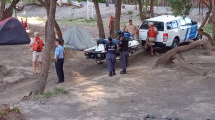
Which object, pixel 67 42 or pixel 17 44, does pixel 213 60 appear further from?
pixel 17 44

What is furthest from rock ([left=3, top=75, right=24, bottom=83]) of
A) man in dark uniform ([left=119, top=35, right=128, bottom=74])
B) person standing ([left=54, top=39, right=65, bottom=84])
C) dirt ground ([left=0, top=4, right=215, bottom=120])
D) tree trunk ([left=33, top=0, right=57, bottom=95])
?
man in dark uniform ([left=119, top=35, right=128, bottom=74])

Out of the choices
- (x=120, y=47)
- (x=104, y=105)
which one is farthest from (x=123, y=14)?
(x=104, y=105)

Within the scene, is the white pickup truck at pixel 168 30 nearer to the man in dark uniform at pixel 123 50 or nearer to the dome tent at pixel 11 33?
the man in dark uniform at pixel 123 50

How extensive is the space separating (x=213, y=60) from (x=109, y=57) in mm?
4345

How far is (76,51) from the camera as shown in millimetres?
15531

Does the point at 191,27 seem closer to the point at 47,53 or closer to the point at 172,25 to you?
the point at 172,25

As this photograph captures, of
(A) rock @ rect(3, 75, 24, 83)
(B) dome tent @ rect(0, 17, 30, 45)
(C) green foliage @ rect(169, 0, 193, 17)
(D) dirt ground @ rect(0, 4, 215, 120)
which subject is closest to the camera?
(D) dirt ground @ rect(0, 4, 215, 120)

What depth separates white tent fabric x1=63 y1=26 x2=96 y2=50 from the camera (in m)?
16.0

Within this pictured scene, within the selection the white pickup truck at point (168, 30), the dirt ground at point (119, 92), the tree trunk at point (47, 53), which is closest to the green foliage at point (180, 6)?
the dirt ground at point (119, 92)

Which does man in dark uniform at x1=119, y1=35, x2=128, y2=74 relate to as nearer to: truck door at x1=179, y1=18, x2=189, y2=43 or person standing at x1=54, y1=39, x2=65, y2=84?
person standing at x1=54, y1=39, x2=65, y2=84

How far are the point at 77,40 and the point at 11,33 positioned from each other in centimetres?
332

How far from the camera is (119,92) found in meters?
8.38

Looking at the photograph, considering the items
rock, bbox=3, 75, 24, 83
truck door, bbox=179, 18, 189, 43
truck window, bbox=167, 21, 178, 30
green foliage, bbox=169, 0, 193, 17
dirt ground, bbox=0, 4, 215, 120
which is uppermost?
green foliage, bbox=169, 0, 193, 17

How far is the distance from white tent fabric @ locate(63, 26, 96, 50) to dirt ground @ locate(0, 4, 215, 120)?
8.45 ft
